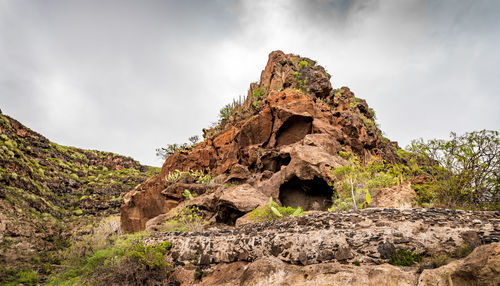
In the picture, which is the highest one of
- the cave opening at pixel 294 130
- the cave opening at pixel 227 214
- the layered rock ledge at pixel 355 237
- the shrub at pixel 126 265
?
the cave opening at pixel 294 130

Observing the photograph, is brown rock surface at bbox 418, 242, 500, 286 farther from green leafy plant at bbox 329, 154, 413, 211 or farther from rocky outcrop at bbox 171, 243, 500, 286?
green leafy plant at bbox 329, 154, 413, 211

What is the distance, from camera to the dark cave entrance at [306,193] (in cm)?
1639

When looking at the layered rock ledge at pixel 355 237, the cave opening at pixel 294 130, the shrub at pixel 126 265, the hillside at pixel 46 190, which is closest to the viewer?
the layered rock ledge at pixel 355 237

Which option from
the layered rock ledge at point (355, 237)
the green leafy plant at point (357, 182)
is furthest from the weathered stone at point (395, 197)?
the layered rock ledge at point (355, 237)

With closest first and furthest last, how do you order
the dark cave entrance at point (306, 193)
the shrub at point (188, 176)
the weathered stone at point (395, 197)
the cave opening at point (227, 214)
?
the weathered stone at point (395, 197), the cave opening at point (227, 214), the dark cave entrance at point (306, 193), the shrub at point (188, 176)

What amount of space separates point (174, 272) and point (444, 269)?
8586mm

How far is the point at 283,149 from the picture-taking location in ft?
65.1

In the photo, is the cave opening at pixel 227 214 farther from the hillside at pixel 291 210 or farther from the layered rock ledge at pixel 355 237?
the layered rock ledge at pixel 355 237

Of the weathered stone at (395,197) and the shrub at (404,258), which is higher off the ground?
the weathered stone at (395,197)

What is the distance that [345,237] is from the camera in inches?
261

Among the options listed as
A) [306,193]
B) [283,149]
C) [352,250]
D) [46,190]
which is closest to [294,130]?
[283,149]

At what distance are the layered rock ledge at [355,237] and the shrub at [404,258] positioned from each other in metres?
0.12

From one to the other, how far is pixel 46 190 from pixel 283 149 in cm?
4453

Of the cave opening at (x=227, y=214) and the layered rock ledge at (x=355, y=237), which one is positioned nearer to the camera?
the layered rock ledge at (x=355, y=237)
